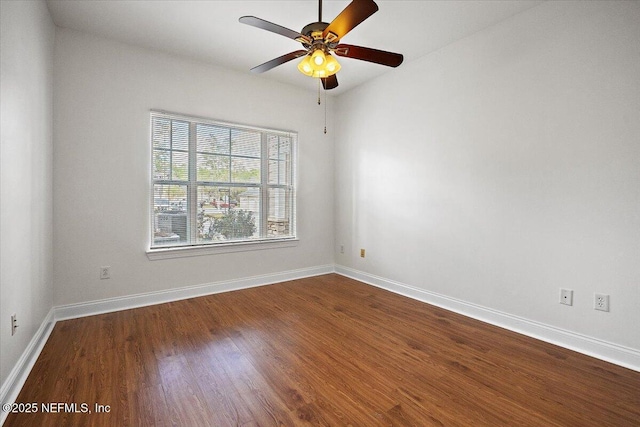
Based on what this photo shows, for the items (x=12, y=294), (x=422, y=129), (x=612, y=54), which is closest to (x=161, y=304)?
(x=12, y=294)

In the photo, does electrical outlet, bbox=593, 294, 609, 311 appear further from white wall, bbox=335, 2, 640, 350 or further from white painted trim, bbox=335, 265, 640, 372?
white painted trim, bbox=335, 265, 640, 372

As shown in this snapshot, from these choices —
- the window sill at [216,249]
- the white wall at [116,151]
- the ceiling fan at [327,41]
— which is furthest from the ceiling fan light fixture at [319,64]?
the window sill at [216,249]

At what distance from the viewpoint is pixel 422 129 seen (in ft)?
11.4

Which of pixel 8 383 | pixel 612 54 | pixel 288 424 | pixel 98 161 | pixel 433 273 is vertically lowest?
pixel 288 424

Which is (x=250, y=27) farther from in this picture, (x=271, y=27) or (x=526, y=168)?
(x=526, y=168)

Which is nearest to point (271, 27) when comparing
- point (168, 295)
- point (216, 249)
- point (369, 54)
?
point (369, 54)

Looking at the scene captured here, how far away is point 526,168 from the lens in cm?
262

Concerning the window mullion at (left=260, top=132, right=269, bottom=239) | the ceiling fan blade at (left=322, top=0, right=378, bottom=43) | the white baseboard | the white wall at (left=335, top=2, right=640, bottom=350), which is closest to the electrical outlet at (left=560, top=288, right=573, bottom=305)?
the white wall at (left=335, top=2, right=640, bottom=350)

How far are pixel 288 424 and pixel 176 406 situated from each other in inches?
25.6

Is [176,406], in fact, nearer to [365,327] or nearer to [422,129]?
[365,327]

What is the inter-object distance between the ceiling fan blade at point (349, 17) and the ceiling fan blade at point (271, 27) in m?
0.16

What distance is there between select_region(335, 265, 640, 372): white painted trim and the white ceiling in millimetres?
2721

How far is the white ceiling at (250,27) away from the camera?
8.37 ft

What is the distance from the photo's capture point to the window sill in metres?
3.35
